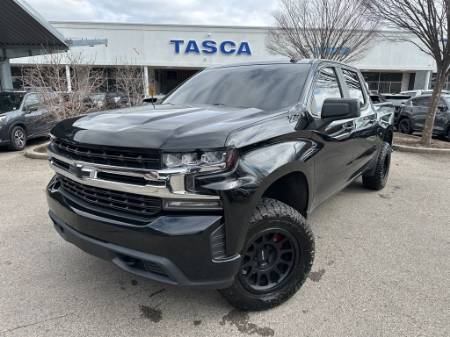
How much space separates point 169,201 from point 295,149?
3.60 feet

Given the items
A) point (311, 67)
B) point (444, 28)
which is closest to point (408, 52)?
point (444, 28)

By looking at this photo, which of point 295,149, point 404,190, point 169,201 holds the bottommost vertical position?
point 404,190

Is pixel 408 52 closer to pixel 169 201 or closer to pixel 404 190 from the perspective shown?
pixel 404 190

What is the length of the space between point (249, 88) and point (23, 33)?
536 inches

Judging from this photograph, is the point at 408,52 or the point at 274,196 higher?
the point at 408,52

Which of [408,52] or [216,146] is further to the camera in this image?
[408,52]

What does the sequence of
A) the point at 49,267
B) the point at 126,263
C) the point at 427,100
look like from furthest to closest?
1. the point at 427,100
2. the point at 49,267
3. the point at 126,263

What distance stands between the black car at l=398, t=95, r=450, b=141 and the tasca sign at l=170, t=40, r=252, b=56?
17.2 meters

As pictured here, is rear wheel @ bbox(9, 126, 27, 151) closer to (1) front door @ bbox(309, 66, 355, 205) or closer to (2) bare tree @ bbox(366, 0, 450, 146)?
(1) front door @ bbox(309, 66, 355, 205)

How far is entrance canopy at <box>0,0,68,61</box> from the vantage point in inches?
438

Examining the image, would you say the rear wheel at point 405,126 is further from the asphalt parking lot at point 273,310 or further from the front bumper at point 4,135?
the front bumper at point 4,135

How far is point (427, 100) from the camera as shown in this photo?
11.5m

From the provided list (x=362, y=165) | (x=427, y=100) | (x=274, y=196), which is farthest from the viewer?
(x=427, y=100)

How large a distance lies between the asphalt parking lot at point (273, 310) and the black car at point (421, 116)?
793 centimetres
